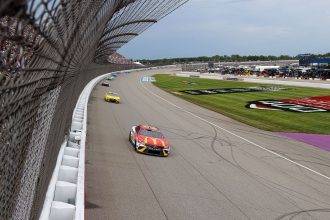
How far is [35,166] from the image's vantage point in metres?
5.20

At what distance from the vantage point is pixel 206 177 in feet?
44.3

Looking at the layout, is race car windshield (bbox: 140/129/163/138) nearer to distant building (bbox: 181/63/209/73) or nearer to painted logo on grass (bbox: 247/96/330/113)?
painted logo on grass (bbox: 247/96/330/113)

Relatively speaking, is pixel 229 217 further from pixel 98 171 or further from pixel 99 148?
pixel 99 148

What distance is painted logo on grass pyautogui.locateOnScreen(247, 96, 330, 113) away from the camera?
33969mm

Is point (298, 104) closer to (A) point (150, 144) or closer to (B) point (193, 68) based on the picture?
(A) point (150, 144)

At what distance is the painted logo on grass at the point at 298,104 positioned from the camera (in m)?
34.0

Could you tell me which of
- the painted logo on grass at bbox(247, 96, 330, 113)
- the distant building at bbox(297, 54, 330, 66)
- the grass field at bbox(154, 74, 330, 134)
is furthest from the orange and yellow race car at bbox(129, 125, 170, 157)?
the distant building at bbox(297, 54, 330, 66)

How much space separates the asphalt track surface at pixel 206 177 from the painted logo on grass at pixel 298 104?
37.7 feet

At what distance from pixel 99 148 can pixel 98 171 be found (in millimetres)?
3558

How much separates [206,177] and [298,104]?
85.4 ft

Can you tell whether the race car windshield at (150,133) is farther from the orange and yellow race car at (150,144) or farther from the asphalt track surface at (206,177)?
the asphalt track surface at (206,177)

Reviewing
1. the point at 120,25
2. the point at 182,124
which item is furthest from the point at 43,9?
the point at 182,124

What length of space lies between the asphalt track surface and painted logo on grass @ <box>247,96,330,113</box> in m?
11.5

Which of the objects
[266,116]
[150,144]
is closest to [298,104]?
[266,116]
